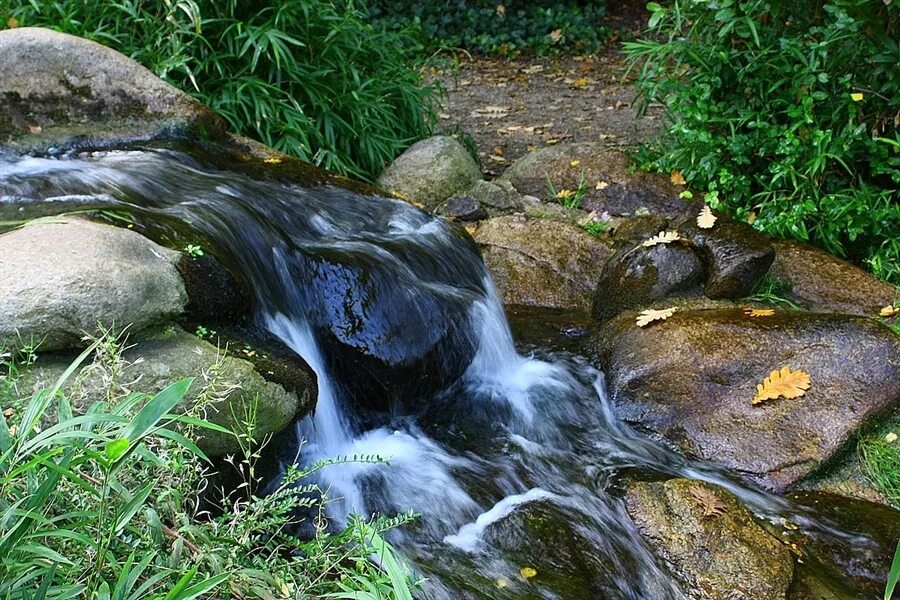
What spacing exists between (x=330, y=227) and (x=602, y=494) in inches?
80.7

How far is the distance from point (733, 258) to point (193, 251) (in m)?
3.01

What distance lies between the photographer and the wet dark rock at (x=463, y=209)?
581 cm

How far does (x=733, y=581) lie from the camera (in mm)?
3018

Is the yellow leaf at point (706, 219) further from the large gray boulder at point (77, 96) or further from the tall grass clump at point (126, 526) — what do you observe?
the tall grass clump at point (126, 526)

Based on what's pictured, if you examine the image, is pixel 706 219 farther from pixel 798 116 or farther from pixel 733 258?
pixel 798 116

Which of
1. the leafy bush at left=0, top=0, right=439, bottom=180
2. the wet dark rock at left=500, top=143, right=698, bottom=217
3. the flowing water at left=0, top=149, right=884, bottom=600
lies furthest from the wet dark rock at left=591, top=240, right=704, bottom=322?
the leafy bush at left=0, top=0, right=439, bottom=180

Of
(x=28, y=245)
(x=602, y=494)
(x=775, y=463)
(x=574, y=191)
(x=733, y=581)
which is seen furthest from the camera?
(x=574, y=191)

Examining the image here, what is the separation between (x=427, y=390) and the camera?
4023 mm

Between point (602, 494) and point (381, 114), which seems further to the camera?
point (381, 114)

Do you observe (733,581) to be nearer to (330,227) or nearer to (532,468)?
(532,468)

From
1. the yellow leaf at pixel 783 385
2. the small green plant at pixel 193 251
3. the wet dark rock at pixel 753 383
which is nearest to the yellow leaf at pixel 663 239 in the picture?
the wet dark rock at pixel 753 383

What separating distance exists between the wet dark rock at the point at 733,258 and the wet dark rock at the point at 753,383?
1.24 ft

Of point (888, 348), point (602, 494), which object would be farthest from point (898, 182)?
point (602, 494)

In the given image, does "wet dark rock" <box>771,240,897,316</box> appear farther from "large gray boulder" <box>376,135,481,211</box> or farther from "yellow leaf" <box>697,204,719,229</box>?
"large gray boulder" <box>376,135,481,211</box>
